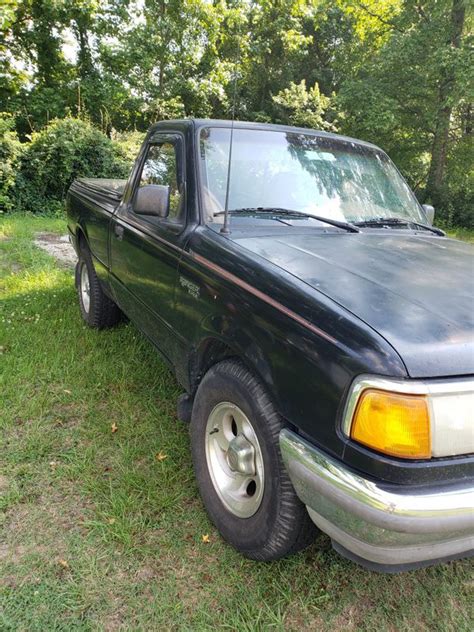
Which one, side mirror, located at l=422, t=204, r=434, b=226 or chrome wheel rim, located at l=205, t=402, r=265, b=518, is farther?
side mirror, located at l=422, t=204, r=434, b=226

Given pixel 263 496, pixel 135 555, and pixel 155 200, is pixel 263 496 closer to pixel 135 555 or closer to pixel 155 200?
pixel 135 555

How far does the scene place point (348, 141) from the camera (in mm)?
3252

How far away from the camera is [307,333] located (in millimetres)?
1592

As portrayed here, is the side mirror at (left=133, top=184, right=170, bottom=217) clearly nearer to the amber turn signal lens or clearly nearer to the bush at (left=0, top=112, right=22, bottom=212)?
the amber turn signal lens

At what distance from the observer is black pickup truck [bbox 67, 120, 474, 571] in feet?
4.63

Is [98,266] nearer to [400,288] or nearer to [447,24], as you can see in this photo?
[400,288]

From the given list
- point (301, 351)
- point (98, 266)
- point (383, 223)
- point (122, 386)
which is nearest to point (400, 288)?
point (301, 351)

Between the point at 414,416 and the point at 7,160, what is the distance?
472 inches

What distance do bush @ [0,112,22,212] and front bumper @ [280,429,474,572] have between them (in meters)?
11.0

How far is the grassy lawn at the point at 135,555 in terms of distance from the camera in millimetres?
1837

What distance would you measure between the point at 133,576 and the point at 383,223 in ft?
7.53

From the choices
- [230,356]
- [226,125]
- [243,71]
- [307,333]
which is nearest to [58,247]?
[226,125]

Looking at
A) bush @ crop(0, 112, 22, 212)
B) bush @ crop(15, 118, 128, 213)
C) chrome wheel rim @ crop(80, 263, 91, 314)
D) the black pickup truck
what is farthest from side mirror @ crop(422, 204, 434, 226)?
bush @ crop(15, 118, 128, 213)

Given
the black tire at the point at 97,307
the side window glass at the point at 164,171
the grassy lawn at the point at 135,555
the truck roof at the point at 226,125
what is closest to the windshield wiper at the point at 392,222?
the truck roof at the point at 226,125
